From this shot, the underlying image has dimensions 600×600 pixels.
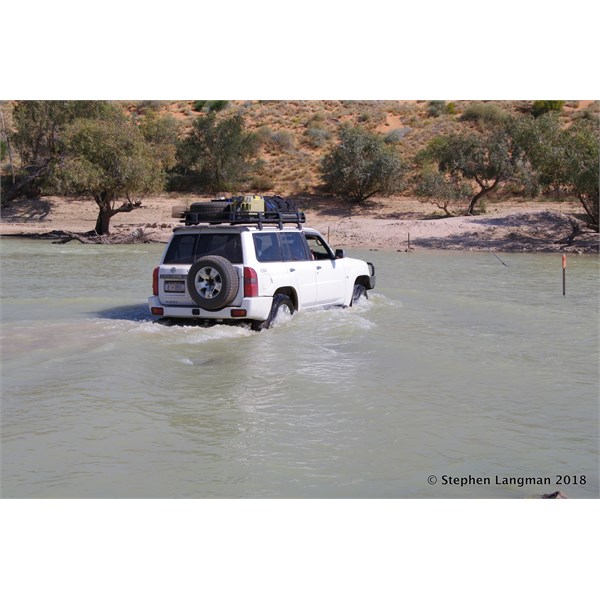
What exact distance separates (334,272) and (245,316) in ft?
8.45

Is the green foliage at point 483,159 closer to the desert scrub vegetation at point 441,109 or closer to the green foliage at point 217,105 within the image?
the desert scrub vegetation at point 441,109

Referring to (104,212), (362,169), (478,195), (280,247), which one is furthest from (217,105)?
(280,247)

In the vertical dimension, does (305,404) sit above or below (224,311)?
below

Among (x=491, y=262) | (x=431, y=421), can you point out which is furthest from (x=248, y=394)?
(x=491, y=262)

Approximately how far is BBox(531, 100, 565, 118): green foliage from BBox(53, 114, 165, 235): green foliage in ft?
105

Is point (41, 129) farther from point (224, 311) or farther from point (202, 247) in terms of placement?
point (224, 311)

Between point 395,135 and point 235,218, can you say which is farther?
point 395,135

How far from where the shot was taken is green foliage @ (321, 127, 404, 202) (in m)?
42.1

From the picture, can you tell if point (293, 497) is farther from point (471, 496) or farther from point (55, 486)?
point (55, 486)

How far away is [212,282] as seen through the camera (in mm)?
11039

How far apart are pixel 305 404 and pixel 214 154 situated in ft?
134

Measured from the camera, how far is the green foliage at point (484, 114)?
57.5m

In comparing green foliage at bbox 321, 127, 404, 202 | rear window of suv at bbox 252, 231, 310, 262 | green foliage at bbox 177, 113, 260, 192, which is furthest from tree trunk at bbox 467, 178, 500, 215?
rear window of suv at bbox 252, 231, 310, 262

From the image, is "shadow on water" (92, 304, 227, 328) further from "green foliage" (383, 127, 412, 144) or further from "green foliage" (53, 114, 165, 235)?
"green foliage" (383, 127, 412, 144)
